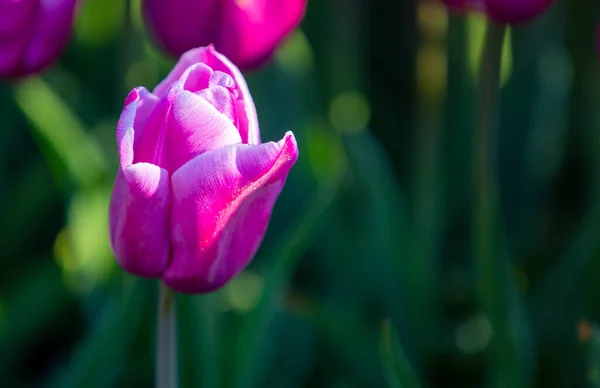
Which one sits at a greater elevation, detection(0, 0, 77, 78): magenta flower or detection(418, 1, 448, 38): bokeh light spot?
detection(0, 0, 77, 78): magenta flower

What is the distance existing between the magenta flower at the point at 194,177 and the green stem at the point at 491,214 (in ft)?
0.79

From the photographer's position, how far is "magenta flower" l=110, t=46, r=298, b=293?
19.0 inches

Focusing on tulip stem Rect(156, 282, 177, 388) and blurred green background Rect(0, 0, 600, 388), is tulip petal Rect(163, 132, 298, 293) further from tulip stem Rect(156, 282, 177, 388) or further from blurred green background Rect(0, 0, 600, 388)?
blurred green background Rect(0, 0, 600, 388)

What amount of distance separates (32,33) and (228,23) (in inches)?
5.5

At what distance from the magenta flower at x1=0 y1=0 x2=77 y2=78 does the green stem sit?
0.30 m

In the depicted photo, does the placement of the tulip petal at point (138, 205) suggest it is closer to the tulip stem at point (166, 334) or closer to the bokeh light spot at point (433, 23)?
the tulip stem at point (166, 334)

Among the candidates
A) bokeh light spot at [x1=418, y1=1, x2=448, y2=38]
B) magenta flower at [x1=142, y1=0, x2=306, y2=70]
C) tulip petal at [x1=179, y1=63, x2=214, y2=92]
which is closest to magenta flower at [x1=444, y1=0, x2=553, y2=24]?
magenta flower at [x1=142, y1=0, x2=306, y2=70]

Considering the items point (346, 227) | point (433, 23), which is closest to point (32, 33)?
point (346, 227)

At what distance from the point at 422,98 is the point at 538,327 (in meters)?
0.43

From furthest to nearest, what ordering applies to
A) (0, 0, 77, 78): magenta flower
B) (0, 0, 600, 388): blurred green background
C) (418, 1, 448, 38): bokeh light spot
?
1. (418, 1, 448, 38): bokeh light spot
2. (0, 0, 600, 388): blurred green background
3. (0, 0, 77, 78): magenta flower

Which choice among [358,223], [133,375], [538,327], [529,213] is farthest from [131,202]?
[529,213]

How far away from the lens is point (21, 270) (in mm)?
1089

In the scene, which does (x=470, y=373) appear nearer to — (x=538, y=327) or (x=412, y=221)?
(x=538, y=327)

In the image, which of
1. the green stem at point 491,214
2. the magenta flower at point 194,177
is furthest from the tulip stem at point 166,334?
the green stem at point 491,214
